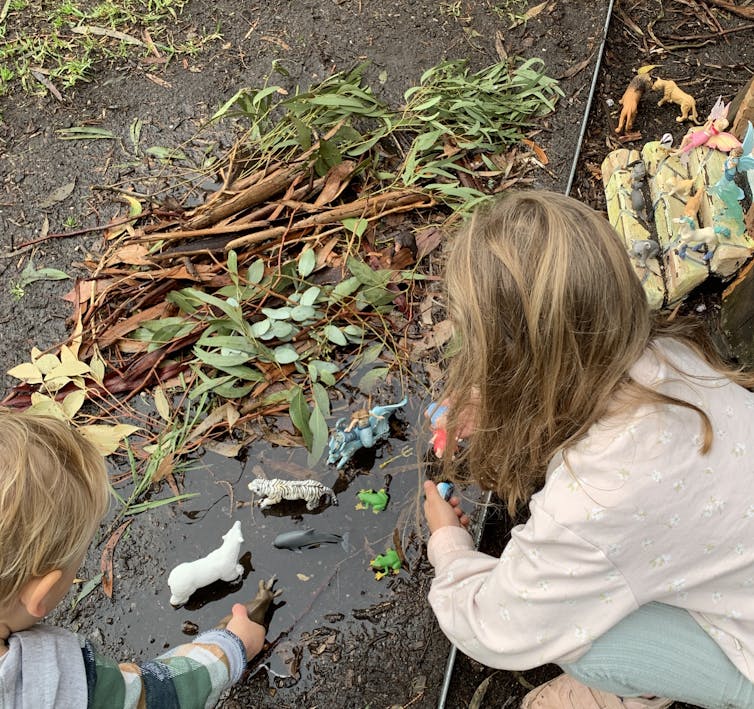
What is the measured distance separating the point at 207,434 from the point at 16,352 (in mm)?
806

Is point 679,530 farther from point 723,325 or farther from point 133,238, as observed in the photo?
point 133,238

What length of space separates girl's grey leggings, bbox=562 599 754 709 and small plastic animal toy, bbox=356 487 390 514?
0.77 m

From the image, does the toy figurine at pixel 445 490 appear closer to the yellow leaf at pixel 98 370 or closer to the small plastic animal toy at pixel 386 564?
the small plastic animal toy at pixel 386 564

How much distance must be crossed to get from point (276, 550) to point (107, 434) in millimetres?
678

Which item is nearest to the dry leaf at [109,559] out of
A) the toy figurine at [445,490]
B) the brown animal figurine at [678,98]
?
the toy figurine at [445,490]

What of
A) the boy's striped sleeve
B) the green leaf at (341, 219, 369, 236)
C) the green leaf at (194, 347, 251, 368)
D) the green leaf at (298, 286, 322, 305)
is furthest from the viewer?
the green leaf at (341, 219, 369, 236)

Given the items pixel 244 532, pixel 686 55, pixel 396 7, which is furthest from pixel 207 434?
pixel 686 55

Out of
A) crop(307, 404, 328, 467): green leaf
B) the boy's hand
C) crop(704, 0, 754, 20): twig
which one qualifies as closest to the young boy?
the boy's hand

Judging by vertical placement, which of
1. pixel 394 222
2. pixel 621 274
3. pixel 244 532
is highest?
pixel 621 274

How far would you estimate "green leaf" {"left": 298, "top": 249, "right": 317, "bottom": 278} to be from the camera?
94.7 inches

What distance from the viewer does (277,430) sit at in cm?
222

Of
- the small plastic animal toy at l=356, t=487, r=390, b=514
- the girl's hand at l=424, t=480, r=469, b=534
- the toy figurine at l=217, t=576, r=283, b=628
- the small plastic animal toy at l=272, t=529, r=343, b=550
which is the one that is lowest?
the toy figurine at l=217, t=576, r=283, b=628

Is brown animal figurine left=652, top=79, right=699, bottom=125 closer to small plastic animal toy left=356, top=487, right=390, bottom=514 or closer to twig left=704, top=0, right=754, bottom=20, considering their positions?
twig left=704, top=0, right=754, bottom=20

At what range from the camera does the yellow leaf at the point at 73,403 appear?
2266 mm
